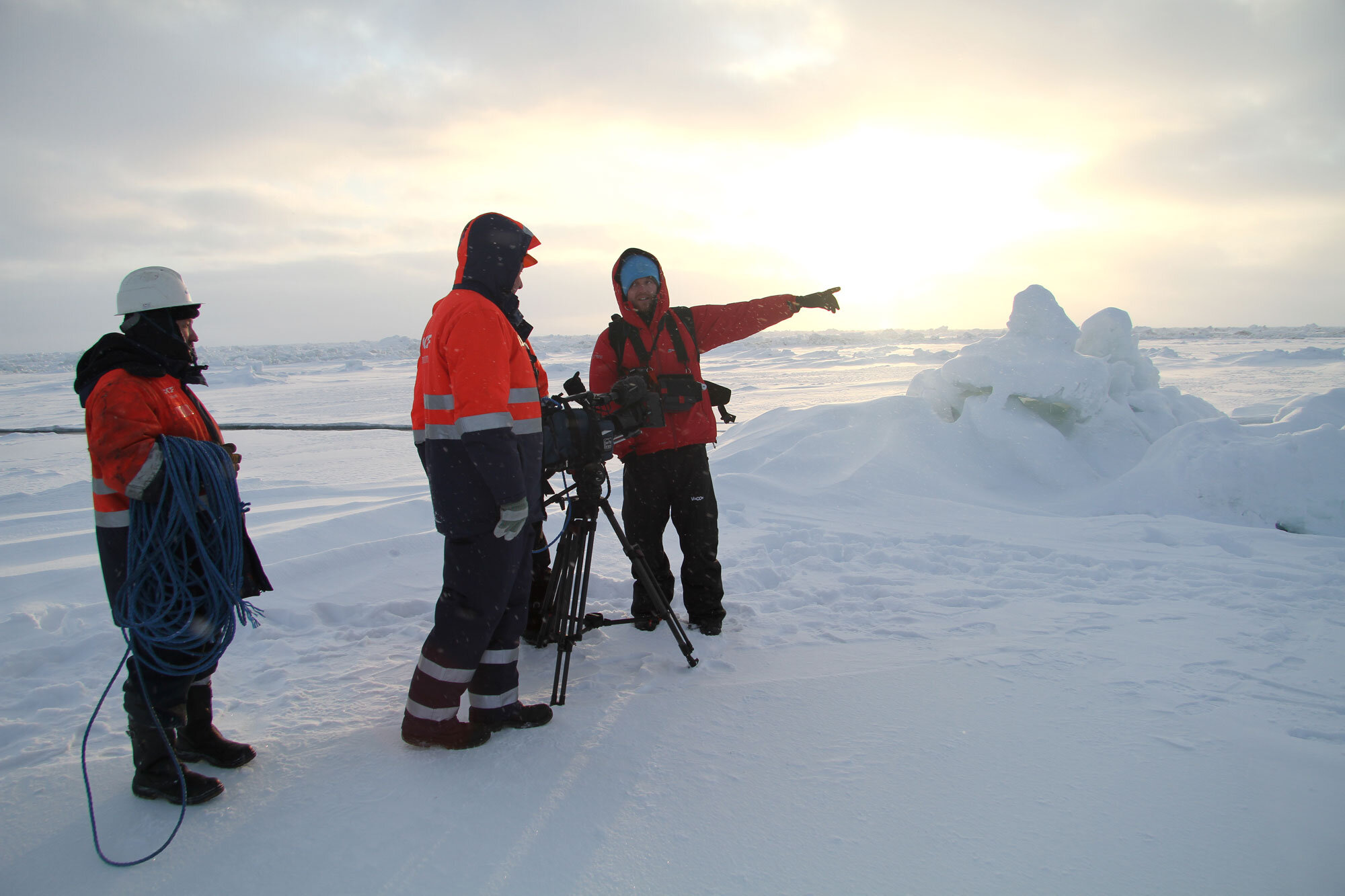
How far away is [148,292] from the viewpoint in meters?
2.05

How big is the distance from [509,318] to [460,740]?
1.44 meters

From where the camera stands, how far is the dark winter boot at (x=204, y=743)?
2.15 meters

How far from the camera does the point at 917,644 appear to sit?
3.01 metres

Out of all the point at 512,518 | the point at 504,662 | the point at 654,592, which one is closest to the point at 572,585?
the point at 654,592

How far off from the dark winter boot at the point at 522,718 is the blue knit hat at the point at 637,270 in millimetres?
1911

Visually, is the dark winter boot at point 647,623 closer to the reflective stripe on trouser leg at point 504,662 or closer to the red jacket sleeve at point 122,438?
the reflective stripe on trouser leg at point 504,662

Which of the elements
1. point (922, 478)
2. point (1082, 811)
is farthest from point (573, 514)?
point (922, 478)

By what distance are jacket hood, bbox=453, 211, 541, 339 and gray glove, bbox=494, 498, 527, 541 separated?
696mm

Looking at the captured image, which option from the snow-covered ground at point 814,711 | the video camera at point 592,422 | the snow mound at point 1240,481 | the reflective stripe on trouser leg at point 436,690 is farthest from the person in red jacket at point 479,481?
the snow mound at point 1240,481

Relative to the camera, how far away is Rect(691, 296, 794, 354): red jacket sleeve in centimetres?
346

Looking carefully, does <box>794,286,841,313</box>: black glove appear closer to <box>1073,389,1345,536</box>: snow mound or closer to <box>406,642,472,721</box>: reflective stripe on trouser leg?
<box>406,642,472,721</box>: reflective stripe on trouser leg

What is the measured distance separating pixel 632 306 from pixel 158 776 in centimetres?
246

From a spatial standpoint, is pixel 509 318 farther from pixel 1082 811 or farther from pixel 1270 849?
pixel 1270 849

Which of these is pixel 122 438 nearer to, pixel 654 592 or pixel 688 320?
pixel 654 592
